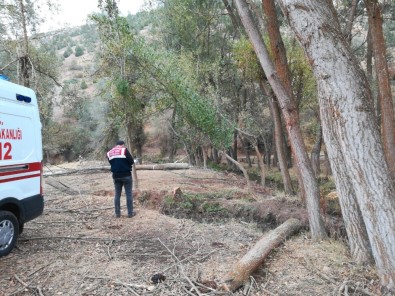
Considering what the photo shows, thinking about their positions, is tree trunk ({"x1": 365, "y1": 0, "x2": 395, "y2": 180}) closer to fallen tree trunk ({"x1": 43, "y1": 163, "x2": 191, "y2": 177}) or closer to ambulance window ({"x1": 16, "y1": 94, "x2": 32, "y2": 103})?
ambulance window ({"x1": 16, "y1": 94, "x2": 32, "y2": 103})

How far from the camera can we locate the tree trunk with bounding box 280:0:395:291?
4.34 metres

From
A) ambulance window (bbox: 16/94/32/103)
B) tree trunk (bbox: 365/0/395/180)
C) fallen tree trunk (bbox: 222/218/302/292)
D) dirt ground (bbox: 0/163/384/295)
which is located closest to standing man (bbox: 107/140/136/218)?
dirt ground (bbox: 0/163/384/295)

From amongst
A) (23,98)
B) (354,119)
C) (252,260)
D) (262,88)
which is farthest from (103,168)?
(354,119)

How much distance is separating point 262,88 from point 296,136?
9011mm

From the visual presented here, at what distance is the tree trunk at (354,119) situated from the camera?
4.34 metres

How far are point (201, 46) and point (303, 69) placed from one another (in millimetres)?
8564

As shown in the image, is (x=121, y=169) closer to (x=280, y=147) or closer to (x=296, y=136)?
(x=296, y=136)

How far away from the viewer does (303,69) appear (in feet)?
53.4

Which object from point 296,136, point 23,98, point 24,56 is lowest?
point 296,136

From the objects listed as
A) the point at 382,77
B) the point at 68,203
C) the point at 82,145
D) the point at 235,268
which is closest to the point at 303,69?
the point at 382,77

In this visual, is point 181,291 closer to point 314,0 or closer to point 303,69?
point 314,0

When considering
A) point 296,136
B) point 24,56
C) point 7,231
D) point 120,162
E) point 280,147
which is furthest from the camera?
point 280,147

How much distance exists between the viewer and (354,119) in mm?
4414

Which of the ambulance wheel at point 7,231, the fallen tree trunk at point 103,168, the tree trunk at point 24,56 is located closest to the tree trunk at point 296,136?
the ambulance wheel at point 7,231
